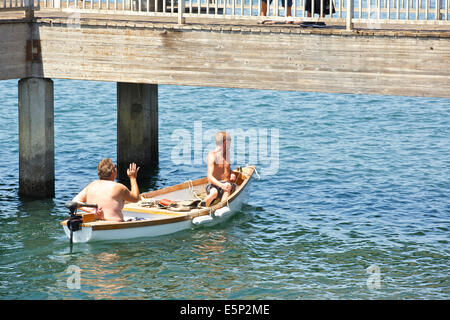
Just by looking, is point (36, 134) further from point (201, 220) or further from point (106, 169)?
point (106, 169)

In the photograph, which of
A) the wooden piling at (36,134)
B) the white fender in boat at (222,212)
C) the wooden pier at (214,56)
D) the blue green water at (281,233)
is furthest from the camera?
the wooden piling at (36,134)

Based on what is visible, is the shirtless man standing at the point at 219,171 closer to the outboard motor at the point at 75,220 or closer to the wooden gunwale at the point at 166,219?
the wooden gunwale at the point at 166,219

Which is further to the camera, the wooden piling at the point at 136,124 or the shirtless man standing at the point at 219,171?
the wooden piling at the point at 136,124

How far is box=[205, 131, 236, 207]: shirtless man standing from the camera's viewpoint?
18.7 metres

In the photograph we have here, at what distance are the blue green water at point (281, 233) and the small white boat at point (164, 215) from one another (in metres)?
0.22

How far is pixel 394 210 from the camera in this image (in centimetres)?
2030

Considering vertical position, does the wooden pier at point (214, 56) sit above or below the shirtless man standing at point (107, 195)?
above

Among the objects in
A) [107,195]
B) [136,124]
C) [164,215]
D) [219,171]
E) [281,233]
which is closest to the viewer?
[107,195]

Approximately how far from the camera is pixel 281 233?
60.4 feet

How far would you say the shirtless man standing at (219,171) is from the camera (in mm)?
18678

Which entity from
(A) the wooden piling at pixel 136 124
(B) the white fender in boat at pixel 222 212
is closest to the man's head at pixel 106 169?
(B) the white fender in boat at pixel 222 212

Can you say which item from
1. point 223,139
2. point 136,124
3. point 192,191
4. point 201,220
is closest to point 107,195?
point 201,220

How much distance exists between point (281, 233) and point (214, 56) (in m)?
3.78

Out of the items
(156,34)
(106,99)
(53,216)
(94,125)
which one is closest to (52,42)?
(156,34)
